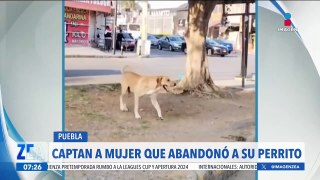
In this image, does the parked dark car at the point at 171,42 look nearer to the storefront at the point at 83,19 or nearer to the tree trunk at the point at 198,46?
the tree trunk at the point at 198,46

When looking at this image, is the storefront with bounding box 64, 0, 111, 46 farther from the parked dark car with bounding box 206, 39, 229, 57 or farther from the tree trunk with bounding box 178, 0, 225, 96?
the parked dark car with bounding box 206, 39, 229, 57

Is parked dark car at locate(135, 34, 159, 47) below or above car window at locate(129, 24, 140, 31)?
below

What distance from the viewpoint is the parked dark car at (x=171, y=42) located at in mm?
2811

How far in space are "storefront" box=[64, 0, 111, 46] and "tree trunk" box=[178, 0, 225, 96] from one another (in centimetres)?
61

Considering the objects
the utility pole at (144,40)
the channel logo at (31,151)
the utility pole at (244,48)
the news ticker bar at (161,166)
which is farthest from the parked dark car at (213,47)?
the channel logo at (31,151)

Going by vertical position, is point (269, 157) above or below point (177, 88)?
below

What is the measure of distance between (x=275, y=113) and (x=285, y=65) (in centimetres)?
34

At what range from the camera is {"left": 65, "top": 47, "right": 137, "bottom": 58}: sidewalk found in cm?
275

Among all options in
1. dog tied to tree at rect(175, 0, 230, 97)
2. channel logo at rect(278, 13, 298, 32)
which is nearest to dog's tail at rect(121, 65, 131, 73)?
dog tied to tree at rect(175, 0, 230, 97)

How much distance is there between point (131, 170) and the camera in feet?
9.18

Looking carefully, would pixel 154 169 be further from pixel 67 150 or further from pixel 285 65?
pixel 285 65

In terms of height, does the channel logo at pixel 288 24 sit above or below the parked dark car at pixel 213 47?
above

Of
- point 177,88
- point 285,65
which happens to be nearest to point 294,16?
point 285,65

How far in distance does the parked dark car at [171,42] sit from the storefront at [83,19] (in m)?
0.43
